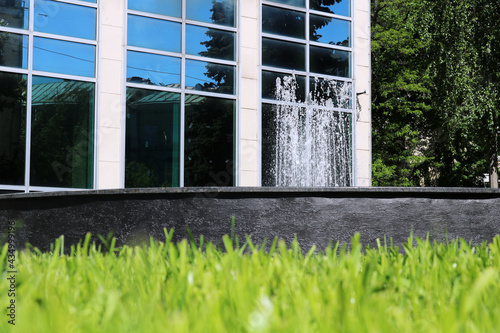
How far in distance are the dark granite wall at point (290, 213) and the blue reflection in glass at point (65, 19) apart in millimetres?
9180

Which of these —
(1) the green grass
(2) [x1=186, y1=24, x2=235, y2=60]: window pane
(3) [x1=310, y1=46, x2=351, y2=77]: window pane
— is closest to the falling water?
(3) [x1=310, y1=46, x2=351, y2=77]: window pane

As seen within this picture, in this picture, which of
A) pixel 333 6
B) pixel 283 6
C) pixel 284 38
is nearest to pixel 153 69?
pixel 284 38

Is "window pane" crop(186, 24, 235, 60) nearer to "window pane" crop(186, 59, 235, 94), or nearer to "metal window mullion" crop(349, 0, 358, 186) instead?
"window pane" crop(186, 59, 235, 94)

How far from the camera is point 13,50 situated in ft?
43.3

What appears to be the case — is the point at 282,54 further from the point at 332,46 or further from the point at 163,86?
the point at 163,86

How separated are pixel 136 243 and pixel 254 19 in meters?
12.0

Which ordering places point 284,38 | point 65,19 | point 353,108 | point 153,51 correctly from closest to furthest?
point 65,19
point 153,51
point 284,38
point 353,108

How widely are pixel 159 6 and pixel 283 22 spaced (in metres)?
3.60

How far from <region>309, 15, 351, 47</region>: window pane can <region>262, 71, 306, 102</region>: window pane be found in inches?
56.0

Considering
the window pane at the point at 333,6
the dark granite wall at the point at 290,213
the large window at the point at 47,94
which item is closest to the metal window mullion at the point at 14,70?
the large window at the point at 47,94

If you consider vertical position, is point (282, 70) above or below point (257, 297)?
above

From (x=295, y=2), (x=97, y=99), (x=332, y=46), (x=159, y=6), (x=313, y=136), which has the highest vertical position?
(x=295, y=2)

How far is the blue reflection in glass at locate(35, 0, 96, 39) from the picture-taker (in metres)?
13.5

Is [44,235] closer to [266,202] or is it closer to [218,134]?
[266,202]
